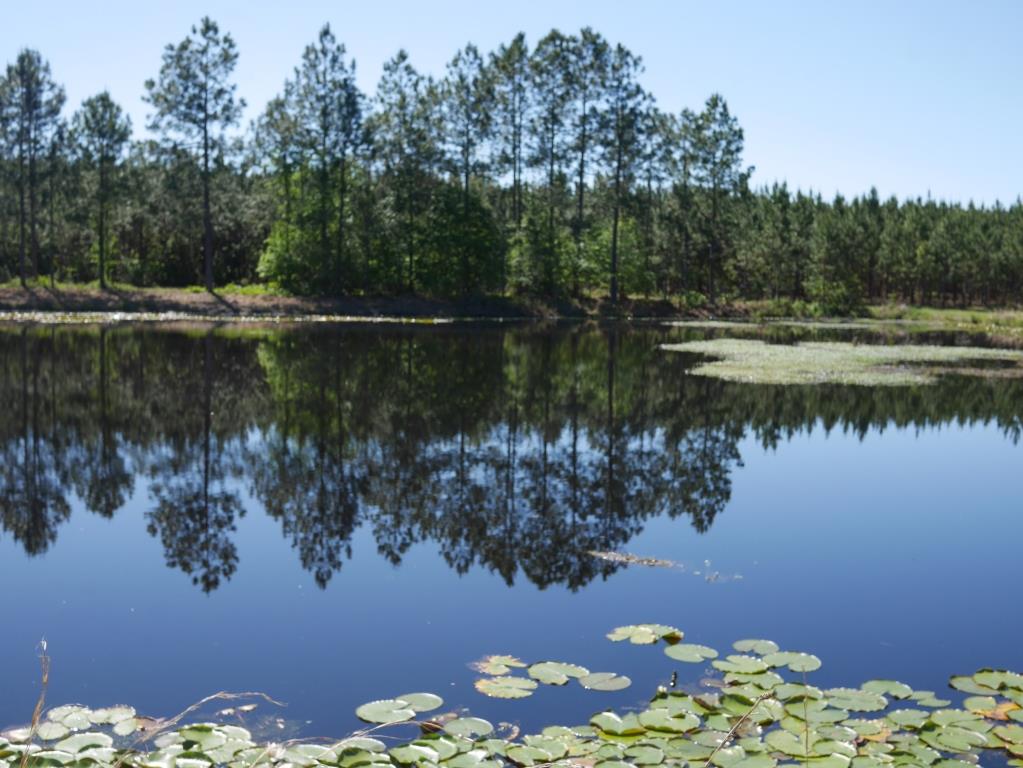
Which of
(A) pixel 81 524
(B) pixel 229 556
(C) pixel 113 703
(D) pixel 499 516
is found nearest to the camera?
(C) pixel 113 703

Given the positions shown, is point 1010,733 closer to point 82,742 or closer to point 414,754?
point 414,754

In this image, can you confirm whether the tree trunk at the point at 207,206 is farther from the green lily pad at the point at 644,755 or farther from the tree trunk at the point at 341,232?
the green lily pad at the point at 644,755

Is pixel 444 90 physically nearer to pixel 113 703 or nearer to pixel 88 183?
pixel 88 183

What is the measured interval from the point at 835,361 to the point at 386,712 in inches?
1171

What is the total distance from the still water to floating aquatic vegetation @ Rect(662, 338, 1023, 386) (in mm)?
5004

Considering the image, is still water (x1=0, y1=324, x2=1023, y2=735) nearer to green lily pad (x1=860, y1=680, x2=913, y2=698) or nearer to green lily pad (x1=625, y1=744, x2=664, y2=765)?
green lily pad (x1=860, y1=680, x2=913, y2=698)

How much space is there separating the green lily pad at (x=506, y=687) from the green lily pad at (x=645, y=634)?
118 cm

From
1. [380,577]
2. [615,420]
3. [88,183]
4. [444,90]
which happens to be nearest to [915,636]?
[380,577]

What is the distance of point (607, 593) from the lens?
896 cm

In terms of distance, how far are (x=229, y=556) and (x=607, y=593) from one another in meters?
3.91

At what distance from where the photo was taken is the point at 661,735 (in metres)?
5.90

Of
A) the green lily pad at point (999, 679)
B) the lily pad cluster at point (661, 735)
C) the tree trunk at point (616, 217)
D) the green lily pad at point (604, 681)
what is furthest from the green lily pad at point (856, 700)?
the tree trunk at point (616, 217)

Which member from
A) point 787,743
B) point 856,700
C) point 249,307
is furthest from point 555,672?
point 249,307

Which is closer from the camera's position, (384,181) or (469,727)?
(469,727)
